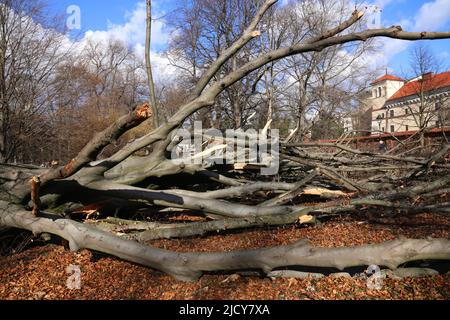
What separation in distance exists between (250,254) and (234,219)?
5.13 ft

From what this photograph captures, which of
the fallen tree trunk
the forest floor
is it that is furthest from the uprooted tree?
the forest floor

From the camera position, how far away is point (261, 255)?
10.8 ft

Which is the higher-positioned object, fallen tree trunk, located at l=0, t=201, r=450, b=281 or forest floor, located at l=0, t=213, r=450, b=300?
fallen tree trunk, located at l=0, t=201, r=450, b=281

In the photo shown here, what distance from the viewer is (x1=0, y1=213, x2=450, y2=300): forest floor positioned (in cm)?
315

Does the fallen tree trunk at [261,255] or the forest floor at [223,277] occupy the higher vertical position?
the fallen tree trunk at [261,255]

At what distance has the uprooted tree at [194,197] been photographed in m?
3.24

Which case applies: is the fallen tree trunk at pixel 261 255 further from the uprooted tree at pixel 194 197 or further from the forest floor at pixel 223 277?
the forest floor at pixel 223 277

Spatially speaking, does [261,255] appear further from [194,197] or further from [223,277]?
[194,197]

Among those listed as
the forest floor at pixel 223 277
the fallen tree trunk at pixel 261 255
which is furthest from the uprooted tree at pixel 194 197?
the forest floor at pixel 223 277

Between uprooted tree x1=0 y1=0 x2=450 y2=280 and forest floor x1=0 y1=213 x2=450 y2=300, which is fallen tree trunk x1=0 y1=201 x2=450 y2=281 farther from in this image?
forest floor x1=0 y1=213 x2=450 y2=300

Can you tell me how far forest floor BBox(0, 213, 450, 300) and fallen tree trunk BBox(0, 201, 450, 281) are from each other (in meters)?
0.17

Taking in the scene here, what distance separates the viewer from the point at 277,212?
16.0 ft
